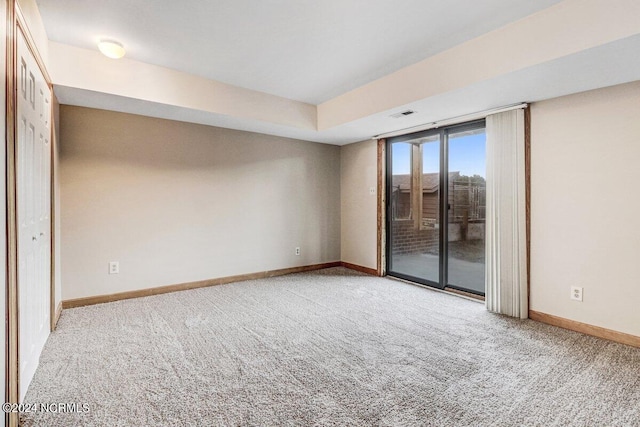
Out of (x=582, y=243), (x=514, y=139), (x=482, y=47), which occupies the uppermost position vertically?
(x=482, y=47)

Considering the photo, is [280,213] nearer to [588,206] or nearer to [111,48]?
[111,48]

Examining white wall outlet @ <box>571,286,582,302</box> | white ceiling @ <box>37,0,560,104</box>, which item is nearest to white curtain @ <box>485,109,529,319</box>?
white wall outlet @ <box>571,286,582,302</box>

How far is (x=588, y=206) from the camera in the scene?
2.79m

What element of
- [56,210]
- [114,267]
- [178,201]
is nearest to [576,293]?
[178,201]

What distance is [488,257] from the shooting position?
3.44 metres

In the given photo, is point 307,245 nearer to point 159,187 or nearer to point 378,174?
point 378,174

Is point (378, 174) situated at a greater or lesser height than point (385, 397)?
greater

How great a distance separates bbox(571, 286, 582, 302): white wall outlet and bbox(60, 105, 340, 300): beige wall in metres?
3.32

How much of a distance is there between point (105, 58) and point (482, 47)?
128 inches

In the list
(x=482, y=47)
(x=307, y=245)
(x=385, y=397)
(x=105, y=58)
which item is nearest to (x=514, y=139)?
(x=482, y=47)

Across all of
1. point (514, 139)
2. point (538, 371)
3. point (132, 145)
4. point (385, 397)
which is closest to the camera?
point (385, 397)

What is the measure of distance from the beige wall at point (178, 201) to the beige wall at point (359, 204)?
12.9 inches

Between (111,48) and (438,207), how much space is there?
12.4ft

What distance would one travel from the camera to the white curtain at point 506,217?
317cm
